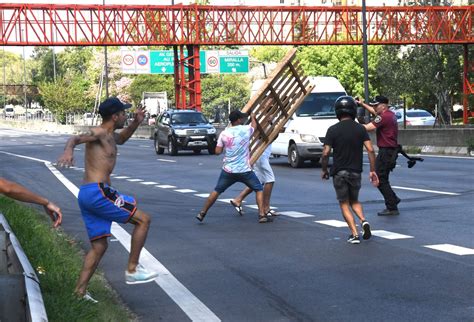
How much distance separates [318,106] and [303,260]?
55.1 feet

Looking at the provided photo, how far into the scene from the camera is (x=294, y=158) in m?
25.6

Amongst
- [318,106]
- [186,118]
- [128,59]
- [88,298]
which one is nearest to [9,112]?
[128,59]

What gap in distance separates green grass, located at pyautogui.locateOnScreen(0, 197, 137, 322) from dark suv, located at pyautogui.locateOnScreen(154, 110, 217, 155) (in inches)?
919

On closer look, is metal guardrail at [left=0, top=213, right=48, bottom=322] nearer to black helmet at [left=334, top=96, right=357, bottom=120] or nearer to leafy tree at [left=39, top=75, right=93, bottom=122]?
black helmet at [left=334, top=96, right=357, bottom=120]

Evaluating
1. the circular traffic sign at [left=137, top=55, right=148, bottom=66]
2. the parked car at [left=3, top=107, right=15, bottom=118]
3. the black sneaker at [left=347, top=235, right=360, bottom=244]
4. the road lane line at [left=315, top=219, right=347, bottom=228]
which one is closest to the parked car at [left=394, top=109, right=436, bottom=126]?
the circular traffic sign at [left=137, top=55, right=148, bottom=66]

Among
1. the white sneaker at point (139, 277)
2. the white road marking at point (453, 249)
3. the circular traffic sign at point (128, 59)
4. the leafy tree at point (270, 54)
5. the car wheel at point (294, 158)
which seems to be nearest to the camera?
the white sneaker at point (139, 277)

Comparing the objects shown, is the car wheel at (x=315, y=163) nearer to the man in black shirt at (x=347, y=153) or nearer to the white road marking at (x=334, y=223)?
the white road marking at (x=334, y=223)

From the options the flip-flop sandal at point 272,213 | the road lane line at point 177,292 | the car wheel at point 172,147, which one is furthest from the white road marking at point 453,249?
the car wheel at point 172,147

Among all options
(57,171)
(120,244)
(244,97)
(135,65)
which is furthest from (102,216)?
(244,97)

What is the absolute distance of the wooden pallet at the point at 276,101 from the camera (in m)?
14.4

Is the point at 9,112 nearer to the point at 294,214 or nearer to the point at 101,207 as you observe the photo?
the point at 294,214

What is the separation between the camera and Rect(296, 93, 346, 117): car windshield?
25.9 meters

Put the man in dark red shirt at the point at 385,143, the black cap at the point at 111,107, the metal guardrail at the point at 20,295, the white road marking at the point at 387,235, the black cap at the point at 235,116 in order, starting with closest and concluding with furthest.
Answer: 1. the metal guardrail at the point at 20,295
2. the black cap at the point at 111,107
3. the white road marking at the point at 387,235
4. the black cap at the point at 235,116
5. the man in dark red shirt at the point at 385,143

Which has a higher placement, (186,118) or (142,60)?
(142,60)
